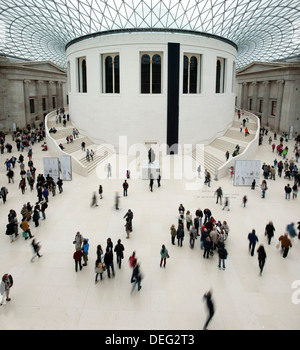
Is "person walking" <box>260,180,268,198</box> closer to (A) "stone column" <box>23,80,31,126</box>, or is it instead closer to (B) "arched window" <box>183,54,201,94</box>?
(B) "arched window" <box>183,54,201,94</box>

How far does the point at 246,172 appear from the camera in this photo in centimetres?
2081

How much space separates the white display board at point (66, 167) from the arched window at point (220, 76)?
72.0ft

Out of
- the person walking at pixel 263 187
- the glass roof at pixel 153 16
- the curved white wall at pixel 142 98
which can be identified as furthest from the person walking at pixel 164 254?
the glass roof at pixel 153 16

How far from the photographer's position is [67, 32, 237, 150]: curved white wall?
96.7 ft

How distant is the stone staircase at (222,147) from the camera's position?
86.2 ft

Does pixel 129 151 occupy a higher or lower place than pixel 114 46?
lower

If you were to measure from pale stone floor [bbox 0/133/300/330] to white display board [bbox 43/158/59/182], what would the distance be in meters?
4.49

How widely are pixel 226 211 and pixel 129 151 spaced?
1724cm

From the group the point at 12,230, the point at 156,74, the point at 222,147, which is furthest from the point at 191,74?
the point at 12,230

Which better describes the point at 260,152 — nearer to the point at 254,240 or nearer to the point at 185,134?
the point at 185,134

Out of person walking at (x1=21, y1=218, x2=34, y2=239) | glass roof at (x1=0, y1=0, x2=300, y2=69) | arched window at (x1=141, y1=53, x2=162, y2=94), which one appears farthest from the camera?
glass roof at (x1=0, y1=0, x2=300, y2=69)

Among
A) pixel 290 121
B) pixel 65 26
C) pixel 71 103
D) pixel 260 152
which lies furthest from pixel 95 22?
pixel 290 121

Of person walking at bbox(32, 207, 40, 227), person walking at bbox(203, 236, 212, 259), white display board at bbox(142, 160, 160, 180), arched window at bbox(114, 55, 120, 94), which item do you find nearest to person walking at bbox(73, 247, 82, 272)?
person walking at bbox(32, 207, 40, 227)

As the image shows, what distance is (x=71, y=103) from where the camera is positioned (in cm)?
3725
